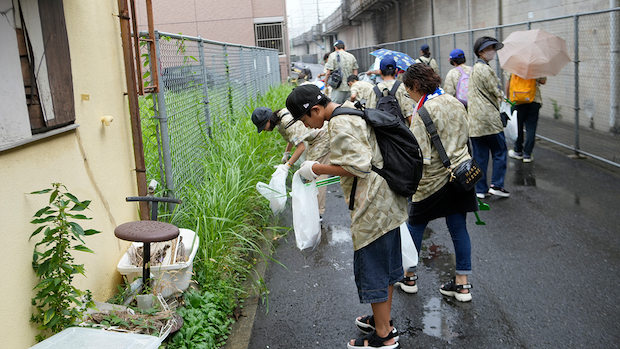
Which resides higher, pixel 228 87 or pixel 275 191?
pixel 228 87

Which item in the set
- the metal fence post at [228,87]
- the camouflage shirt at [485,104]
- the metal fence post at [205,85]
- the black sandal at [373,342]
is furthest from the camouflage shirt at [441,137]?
the metal fence post at [228,87]

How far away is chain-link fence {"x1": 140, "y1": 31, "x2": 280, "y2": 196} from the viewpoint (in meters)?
5.00

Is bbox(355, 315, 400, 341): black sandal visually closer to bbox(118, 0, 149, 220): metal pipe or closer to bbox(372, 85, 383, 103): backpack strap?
bbox(118, 0, 149, 220): metal pipe

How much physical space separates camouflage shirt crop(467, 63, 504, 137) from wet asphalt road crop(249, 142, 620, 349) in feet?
3.23

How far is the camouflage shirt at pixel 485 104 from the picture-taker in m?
6.52

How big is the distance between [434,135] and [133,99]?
242cm

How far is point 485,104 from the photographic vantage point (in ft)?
21.6

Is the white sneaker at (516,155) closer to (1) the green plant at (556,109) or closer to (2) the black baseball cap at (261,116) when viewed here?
(1) the green plant at (556,109)

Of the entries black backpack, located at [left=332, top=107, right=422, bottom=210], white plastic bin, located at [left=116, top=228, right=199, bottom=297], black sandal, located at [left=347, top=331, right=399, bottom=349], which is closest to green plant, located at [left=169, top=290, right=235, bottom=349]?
white plastic bin, located at [left=116, top=228, right=199, bottom=297]

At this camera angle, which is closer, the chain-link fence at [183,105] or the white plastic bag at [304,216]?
the white plastic bag at [304,216]

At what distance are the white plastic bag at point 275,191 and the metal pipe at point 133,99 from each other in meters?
1.14

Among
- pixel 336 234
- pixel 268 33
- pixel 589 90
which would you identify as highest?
pixel 268 33

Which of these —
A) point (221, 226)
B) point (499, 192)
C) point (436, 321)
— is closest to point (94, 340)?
point (221, 226)

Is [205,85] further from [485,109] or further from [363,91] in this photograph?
[485,109]
